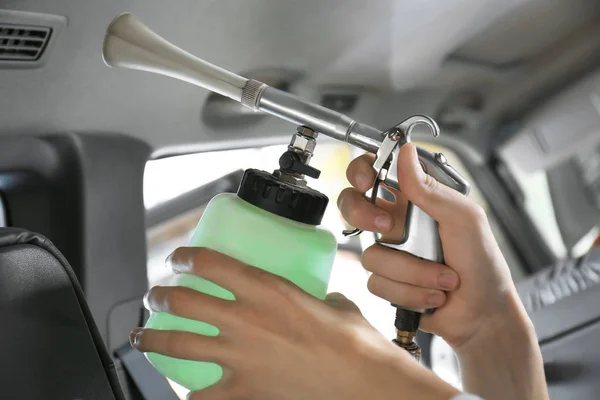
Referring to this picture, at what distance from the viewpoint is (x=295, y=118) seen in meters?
0.57

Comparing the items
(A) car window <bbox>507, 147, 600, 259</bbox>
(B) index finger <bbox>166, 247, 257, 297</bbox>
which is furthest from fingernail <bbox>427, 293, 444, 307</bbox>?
(A) car window <bbox>507, 147, 600, 259</bbox>

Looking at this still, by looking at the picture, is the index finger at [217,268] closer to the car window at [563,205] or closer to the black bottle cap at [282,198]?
the black bottle cap at [282,198]

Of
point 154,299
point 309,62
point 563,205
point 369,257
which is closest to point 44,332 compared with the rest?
point 154,299

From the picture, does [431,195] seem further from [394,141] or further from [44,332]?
[44,332]

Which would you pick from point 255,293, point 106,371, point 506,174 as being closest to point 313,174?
point 255,293

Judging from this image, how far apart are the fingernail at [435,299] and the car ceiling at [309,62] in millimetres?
447

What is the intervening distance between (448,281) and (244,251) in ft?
0.87

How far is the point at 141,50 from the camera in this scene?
0.59 meters

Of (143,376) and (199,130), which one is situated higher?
(199,130)

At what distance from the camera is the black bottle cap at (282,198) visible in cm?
51

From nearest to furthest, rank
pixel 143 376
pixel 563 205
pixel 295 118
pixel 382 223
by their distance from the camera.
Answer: pixel 295 118
pixel 382 223
pixel 143 376
pixel 563 205

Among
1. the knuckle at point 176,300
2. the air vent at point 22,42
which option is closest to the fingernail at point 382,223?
the knuckle at point 176,300

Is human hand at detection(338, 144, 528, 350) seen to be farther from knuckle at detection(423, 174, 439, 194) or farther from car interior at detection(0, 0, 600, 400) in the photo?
car interior at detection(0, 0, 600, 400)

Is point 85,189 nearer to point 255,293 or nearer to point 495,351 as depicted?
point 255,293
